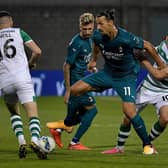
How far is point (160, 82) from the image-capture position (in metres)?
12.0

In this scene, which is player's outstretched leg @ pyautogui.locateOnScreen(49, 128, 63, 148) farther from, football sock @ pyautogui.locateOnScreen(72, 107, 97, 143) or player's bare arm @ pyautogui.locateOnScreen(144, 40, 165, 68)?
player's bare arm @ pyautogui.locateOnScreen(144, 40, 165, 68)

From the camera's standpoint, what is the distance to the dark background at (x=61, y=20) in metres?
34.7

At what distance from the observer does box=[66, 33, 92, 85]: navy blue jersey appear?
12469 millimetres

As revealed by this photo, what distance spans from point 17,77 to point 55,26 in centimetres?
2482

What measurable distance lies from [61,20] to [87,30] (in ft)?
75.1

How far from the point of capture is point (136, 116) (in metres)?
11.0

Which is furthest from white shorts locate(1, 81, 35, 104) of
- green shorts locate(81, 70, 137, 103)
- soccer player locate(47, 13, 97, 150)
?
soccer player locate(47, 13, 97, 150)

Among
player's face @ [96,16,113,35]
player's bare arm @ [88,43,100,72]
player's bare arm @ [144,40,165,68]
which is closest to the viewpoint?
player's bare arm @ [144,40,165,68]

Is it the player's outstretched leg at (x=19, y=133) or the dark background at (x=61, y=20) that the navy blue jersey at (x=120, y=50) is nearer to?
the player's outstretched leg at (x=19, y=133)

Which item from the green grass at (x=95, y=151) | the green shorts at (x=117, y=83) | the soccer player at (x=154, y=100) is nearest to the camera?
the green grass at (x=95, y=151)

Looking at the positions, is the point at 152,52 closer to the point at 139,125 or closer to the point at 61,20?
the point at 139,125

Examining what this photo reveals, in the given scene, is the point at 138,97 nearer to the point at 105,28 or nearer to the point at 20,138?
the point at 105,28

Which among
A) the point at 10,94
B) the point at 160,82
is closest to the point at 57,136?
the point at 160,82

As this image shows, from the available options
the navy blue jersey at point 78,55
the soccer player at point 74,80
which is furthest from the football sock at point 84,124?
the navy blue jersey at point 78,55
